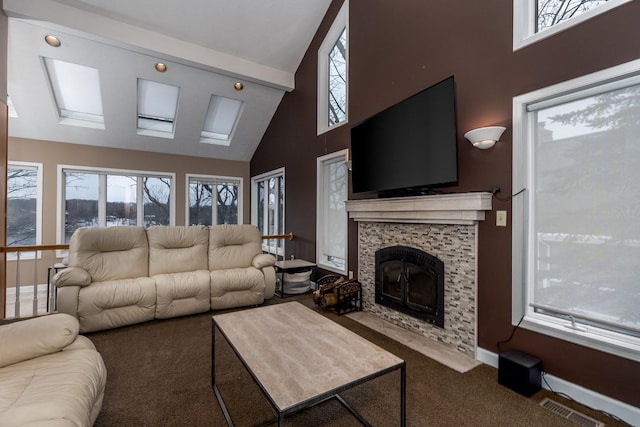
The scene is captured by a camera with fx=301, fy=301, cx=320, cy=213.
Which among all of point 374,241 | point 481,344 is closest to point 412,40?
point 374,241

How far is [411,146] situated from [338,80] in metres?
2.17

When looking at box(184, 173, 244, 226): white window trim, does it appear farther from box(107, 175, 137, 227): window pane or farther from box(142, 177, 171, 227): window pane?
box(107, 175, 137, 227): window pane

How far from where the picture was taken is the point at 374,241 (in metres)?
3.49

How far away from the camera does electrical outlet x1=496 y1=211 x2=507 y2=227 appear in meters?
2.26

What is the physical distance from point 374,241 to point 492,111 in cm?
175

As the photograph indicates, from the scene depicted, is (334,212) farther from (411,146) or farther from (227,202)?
(227,202)

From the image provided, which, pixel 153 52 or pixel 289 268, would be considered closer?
pixel 153 52

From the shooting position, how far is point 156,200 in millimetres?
6070

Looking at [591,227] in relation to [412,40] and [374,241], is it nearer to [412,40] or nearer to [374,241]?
[374,241]

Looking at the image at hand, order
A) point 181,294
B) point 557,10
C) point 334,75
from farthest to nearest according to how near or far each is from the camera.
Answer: point 334,75 → point 181,294 → point 557,10

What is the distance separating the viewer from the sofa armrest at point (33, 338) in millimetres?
1480

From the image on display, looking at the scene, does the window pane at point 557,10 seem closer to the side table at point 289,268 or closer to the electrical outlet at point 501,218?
the electrical outlet at point 501,218

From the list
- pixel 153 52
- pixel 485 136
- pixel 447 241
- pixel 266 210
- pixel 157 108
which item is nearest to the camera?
pixel 485 136

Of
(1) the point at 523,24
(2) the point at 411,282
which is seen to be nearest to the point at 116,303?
(2) the point at 411,282
